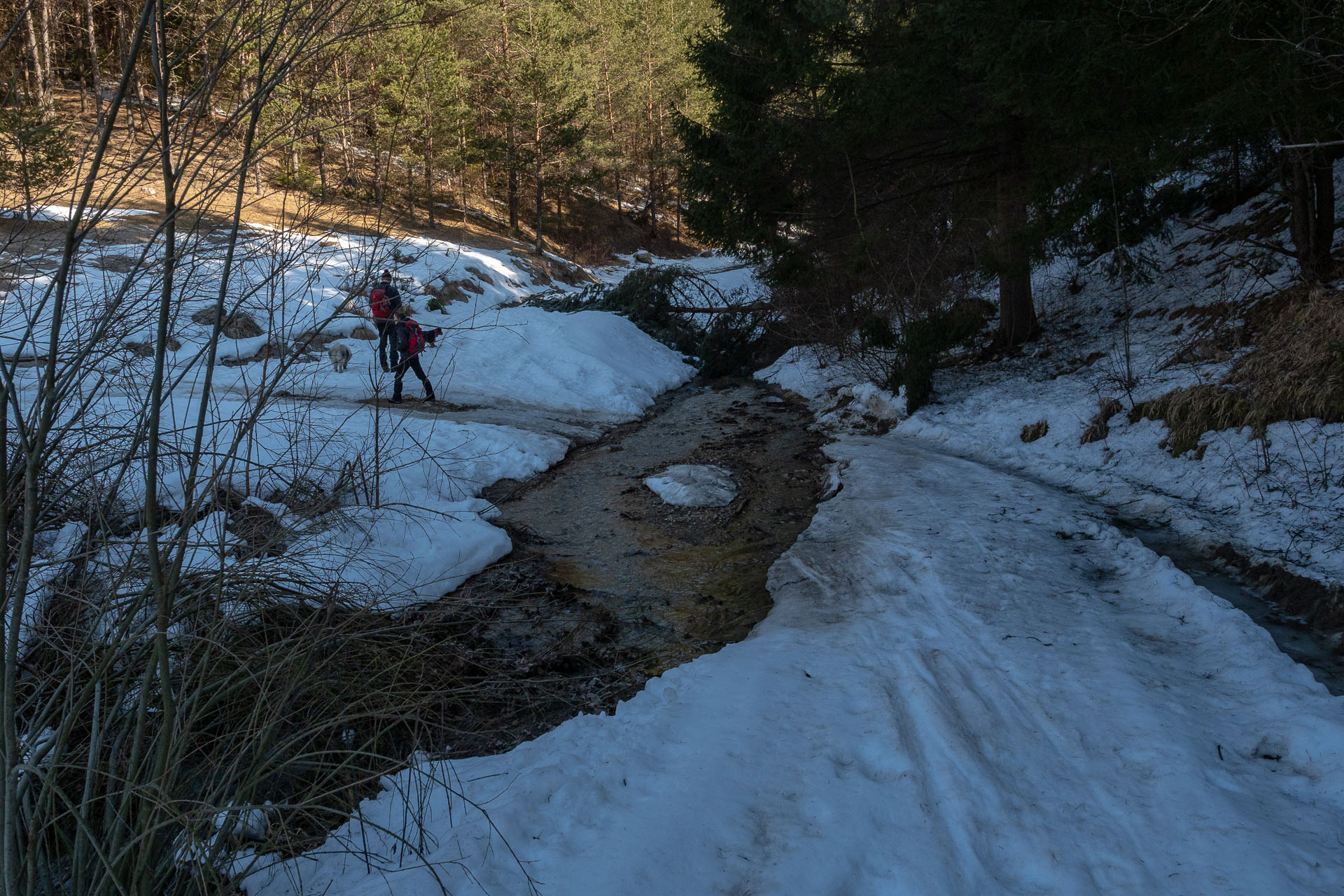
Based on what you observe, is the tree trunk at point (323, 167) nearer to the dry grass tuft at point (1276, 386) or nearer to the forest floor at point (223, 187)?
the forest floor at point (223, 187)

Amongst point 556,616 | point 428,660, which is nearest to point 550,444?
point 556,616

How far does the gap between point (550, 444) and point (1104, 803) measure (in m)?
7.67

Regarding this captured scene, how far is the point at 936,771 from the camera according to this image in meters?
3.34

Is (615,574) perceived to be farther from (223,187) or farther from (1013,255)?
(1013,255)

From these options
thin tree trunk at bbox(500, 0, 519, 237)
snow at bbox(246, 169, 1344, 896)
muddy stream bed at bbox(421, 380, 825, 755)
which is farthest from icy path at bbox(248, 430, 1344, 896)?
thin tree trunk at bbox(500, 0, 519, 237)

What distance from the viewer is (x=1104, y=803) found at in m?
3.06

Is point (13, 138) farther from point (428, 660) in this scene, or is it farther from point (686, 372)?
point (686, 372)

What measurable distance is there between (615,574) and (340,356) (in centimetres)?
795

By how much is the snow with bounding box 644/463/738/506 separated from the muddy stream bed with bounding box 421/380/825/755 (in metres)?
0.11

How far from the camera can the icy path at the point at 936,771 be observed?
2.79 meters

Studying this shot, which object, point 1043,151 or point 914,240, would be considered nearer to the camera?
point 1043,151

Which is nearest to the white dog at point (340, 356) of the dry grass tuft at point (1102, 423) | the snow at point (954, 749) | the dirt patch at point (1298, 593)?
the snow at point (954, 749)

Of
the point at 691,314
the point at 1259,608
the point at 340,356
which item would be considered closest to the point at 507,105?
the point at 691,314

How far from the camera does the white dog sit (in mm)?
12016
